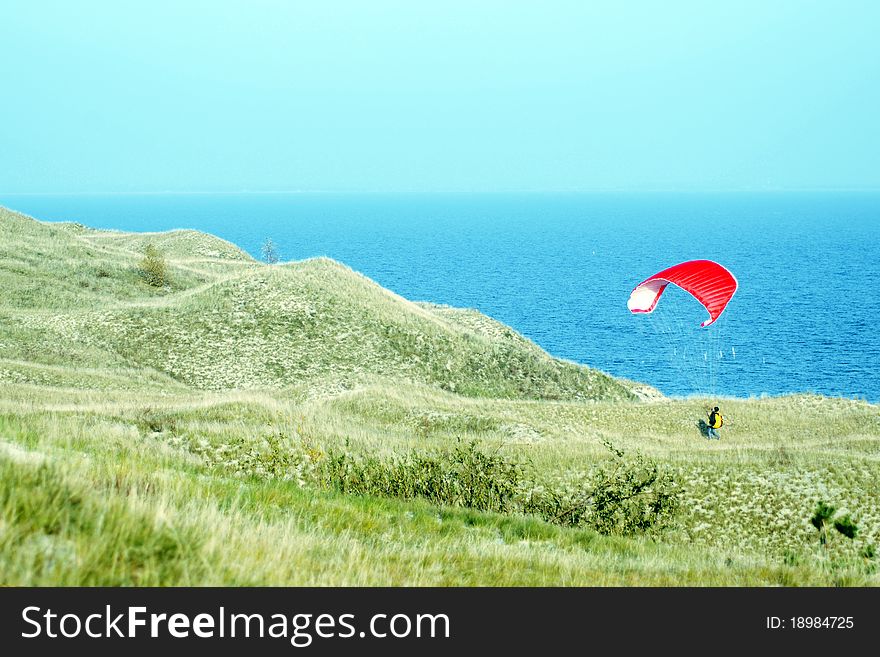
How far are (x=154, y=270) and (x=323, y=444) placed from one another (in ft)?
184

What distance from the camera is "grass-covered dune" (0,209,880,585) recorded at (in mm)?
5941

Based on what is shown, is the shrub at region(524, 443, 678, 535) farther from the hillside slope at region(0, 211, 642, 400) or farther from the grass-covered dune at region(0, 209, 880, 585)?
the hillside slope at region(0, 211, 642, 400)

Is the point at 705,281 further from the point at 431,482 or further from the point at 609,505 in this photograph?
the point at 431,482

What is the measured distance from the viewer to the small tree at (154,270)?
70.0 meters

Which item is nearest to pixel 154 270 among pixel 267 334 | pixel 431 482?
pixel 267 334

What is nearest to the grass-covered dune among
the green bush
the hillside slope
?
the hillside slope

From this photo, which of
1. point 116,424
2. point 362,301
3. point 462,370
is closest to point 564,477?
point 116,424

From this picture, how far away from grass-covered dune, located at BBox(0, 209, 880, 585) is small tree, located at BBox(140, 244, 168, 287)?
1275 mm

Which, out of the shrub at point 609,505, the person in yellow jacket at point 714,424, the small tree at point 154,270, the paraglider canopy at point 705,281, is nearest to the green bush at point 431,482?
the shrub at point 609,505

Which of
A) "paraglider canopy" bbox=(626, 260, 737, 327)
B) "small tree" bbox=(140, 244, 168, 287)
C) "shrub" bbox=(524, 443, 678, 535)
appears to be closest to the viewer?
"shrub" bbox=(524, 443, 678, 535)

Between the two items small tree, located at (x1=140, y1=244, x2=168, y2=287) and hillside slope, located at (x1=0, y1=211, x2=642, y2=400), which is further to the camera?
small tree, located at (x1=140, y1=244, x2=168, y2=287)

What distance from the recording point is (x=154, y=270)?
70.6m

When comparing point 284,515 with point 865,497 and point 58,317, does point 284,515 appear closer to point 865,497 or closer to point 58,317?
point 865,497
